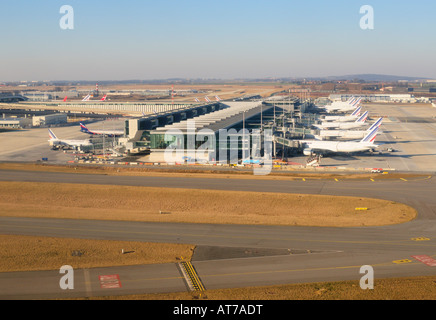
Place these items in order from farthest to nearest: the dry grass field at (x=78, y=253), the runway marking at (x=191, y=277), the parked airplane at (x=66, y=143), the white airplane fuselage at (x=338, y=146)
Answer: the parked airplane at (x=66, y=143) → the white airplane fuselage at (x=338, y=146) → the dry grass field at (x=78, y=253) → the runway marking at (x=191, y=277)

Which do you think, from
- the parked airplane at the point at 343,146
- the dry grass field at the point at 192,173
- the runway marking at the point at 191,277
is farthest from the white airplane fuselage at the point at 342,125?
the runway marking at the point at 191,277

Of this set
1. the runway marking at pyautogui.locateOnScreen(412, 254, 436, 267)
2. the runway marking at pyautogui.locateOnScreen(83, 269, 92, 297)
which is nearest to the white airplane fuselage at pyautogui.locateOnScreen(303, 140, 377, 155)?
the runway marking at pyautogui.locateOnScreen(412, 254, 436, 267)

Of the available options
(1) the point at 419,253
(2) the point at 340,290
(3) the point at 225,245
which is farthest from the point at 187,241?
(1) the point at 419,253

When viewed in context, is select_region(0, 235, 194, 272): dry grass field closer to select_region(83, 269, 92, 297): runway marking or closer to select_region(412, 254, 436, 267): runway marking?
select_region(83, 269, 92, 297): runway marking

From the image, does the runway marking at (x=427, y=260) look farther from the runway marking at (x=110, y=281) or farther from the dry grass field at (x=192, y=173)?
the dry grass field at (x=192, y=173)
